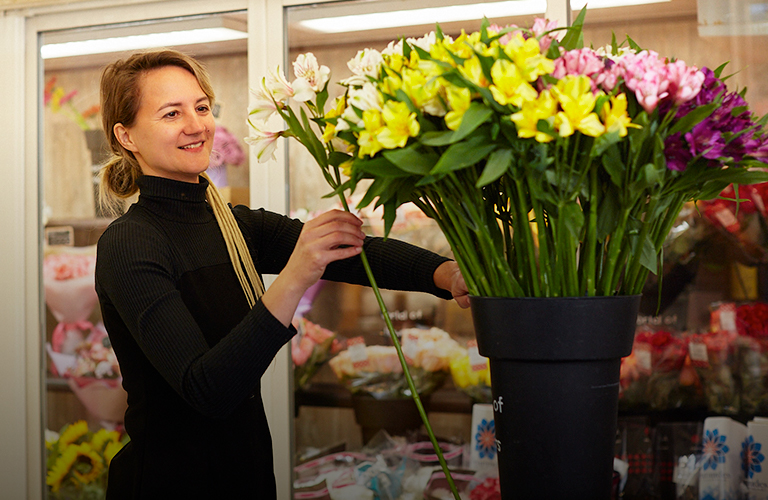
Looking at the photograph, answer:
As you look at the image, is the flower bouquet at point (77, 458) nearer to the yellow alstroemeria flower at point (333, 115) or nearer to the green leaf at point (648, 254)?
the yellow alstroemeria flower at point (333, 115)

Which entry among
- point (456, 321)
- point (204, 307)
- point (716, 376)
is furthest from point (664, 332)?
point (204, 307)

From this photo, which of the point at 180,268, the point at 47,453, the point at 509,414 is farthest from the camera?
the point at 47,453

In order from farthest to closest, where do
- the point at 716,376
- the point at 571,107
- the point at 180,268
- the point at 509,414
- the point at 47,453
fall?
the point at 47,453 → the point at 716,376 → the point at 180,268 → the point at 509,414 → the point at 571,107

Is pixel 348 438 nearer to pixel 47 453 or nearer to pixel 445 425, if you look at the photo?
pixel 445 425

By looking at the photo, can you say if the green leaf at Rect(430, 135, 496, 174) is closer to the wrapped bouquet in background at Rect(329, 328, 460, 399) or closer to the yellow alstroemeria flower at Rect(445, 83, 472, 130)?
the yellow alstroemeria flower at Rect(445, 83, 472, 130)

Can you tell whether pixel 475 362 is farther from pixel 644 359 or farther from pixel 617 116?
pixel 617 116

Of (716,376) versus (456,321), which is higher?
(456,321)

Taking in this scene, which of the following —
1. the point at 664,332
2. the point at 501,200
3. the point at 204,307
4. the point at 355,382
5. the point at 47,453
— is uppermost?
the point at 501,200

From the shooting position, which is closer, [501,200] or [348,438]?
[501,200]

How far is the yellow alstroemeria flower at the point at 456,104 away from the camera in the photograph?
630mm

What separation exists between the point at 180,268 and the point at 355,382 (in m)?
1.29

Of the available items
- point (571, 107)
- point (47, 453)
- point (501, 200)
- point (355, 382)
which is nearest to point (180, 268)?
point (501, 200)

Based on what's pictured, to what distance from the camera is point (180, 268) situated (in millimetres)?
1253

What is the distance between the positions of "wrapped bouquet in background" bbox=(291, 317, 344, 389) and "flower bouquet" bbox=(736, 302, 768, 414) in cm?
130
